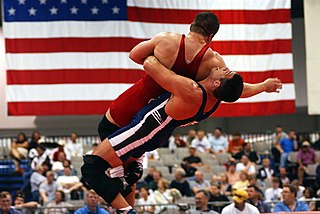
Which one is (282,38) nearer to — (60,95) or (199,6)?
(199,6)

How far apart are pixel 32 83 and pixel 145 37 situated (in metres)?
2.10

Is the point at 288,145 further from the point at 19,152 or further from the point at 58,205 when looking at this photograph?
the point at 58,205

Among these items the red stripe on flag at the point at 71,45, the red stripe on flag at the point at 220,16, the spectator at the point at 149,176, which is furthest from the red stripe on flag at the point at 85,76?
the spectator at the point at 149,176

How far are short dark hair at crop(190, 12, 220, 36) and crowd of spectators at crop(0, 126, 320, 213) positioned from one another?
14.2 feet

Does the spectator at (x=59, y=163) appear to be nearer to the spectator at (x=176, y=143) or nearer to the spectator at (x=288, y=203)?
the spectator at (x=176, y=143)

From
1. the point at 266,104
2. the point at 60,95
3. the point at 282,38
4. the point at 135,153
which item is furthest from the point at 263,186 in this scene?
the point at 135,153

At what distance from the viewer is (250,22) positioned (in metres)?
15.8

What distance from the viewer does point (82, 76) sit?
15500 millimetres

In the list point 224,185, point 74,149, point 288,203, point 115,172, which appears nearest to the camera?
point 115,172

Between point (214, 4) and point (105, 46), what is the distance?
2049 mm

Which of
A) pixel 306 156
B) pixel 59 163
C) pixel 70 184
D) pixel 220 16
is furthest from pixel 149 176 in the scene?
pixel 306 156

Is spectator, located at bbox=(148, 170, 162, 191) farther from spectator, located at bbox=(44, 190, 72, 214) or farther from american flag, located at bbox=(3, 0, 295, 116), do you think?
spectator, located at bbox=(44, 190, 72, 214)

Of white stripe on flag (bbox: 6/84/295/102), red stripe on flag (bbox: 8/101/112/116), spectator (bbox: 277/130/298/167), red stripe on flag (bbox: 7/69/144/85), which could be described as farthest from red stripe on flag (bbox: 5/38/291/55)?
spectator (bbox: 277/130/298/167)

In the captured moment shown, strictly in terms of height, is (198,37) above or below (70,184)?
above
